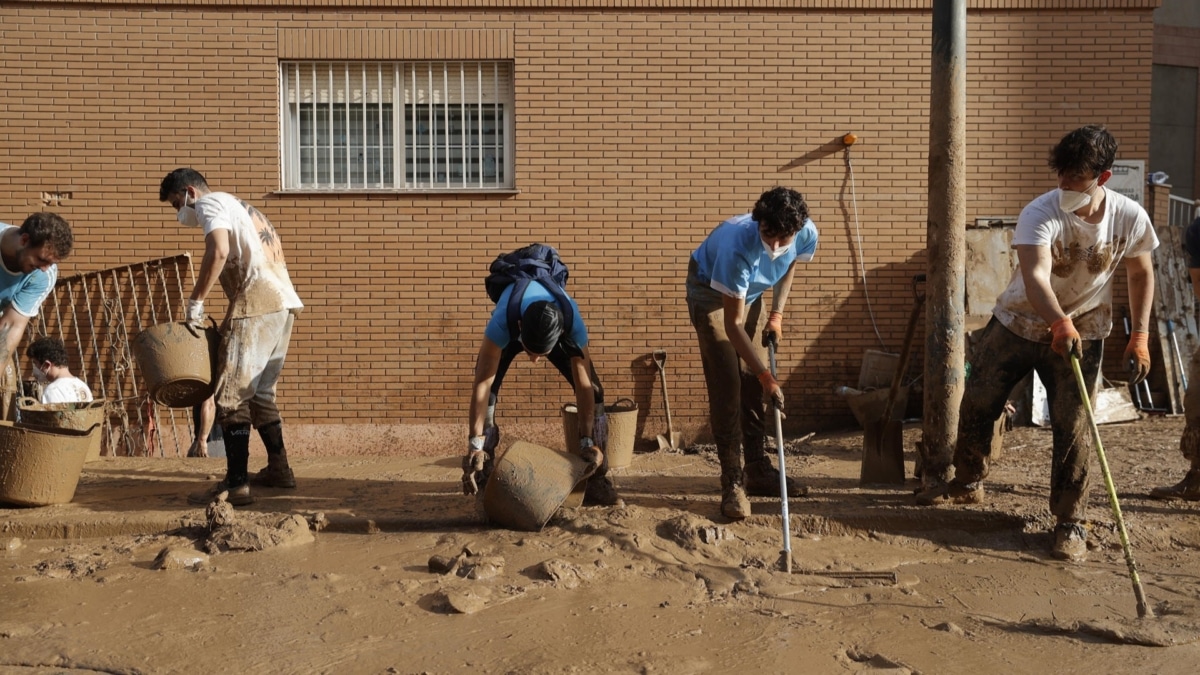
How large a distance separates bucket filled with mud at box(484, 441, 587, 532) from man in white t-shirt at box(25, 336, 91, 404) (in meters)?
3.72

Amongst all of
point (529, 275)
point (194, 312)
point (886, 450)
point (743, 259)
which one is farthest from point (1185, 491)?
point (194, 312)

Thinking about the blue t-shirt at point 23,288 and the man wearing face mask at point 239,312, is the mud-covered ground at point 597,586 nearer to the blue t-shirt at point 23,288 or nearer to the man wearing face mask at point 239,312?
the man wearing face mask at point 239,312

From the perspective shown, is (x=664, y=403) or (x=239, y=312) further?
(x=664, y=403)

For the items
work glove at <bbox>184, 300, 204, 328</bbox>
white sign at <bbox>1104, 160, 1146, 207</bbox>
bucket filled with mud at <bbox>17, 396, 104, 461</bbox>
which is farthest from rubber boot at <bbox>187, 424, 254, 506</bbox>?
white sign at <bbox>1104, 160, 1146, 207</bbox>

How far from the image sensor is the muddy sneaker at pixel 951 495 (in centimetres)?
513

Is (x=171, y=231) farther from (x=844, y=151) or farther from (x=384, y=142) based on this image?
(x=844, y=151)

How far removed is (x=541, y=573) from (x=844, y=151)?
5.26 metres

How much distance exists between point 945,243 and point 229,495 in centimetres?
406

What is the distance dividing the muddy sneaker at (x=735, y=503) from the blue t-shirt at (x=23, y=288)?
3682 millimetres

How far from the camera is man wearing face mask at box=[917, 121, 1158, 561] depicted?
436cm

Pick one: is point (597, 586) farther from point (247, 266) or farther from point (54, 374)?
point (54, 374)

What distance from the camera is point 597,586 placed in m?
4.25

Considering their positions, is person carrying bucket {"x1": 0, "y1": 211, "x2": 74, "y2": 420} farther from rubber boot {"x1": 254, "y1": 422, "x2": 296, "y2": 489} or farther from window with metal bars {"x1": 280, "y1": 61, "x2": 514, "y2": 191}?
window with metal bars {"x1": 280, "y1": 61, "x2": 514, "y2": 191}

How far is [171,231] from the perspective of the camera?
26.9ft
